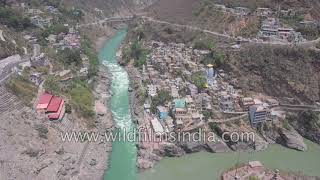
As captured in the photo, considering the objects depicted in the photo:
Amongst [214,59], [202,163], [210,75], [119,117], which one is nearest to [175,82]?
[210,75]

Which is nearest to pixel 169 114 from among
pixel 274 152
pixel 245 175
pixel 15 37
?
pixel 274 152

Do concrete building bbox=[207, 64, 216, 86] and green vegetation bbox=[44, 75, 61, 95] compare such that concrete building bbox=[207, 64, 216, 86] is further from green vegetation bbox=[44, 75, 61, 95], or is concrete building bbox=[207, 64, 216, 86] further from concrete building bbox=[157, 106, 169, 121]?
green vegetation bbox=[44, 75, 61, 95]

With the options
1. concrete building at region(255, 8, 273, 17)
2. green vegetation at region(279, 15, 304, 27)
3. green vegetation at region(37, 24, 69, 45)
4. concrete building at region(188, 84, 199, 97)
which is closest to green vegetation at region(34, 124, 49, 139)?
concrete building at region(188, 84, 199, 97)

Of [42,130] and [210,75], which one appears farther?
[210,75]

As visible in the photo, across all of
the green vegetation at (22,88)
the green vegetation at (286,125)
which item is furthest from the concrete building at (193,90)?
the green vegetation at (22,88)

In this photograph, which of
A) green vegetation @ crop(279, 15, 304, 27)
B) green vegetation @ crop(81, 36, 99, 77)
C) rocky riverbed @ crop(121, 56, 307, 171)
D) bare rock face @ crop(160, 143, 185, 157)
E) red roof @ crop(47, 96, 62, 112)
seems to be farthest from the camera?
green vegetation @ crop(279, 15, 304, 27)

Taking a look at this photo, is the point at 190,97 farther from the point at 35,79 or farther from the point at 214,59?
the point at 35,79
